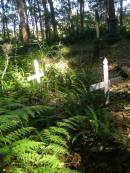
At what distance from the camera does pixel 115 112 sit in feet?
21.1

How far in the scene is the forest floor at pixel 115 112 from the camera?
458cm

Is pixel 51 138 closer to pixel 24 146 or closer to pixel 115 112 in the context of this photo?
pixel 24 146

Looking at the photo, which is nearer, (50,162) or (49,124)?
(50,162)

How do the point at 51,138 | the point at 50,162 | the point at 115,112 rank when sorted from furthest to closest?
the point at 115,112, the point at 51,138, the point at 50,162

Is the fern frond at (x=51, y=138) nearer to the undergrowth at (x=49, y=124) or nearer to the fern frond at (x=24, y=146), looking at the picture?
the undergrowth at (x=49, y=124)

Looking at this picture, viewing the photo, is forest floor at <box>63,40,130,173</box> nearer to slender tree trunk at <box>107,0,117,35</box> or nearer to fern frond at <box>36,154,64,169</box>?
fern frond at <box>36,154,64,169</box>

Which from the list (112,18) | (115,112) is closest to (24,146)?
(115,112)

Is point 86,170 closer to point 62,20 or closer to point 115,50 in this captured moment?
point 115,50

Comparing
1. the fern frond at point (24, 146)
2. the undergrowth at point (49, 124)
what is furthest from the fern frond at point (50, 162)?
the fern frond at point (24, 146)

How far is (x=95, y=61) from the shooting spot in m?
13.0

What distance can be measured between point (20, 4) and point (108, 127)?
41.9ft

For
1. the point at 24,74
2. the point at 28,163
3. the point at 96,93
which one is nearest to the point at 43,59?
the point at 24,74

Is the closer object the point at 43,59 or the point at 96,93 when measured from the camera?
the point at 96,93

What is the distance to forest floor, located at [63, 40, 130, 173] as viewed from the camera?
4.58 metres
